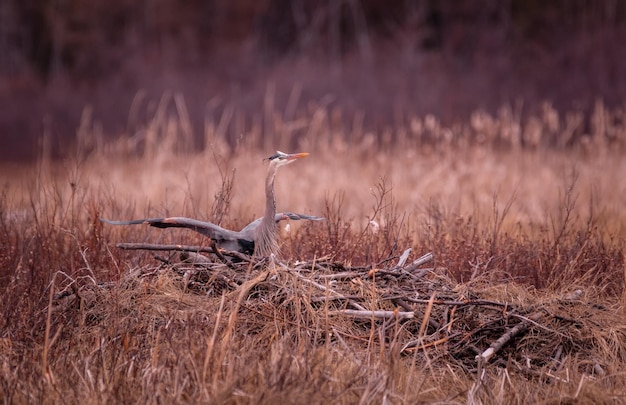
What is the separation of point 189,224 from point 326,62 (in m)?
13.9

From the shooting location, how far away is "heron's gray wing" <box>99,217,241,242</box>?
433 centimetres

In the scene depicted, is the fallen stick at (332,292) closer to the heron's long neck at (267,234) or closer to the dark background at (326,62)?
the heron's long neck at (267,234)

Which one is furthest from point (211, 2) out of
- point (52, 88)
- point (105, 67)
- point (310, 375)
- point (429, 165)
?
point (310, 375)

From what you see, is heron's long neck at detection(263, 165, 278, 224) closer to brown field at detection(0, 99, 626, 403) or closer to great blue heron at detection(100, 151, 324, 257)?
great blue heron at detection(100, 151, 324, 257)

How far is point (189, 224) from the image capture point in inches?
173

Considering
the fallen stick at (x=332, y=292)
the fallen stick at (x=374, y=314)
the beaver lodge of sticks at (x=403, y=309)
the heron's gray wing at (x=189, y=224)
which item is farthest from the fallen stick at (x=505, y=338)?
the heron's gray wing at (x=189, y=224)

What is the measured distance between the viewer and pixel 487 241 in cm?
548

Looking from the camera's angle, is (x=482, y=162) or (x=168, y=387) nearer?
(x=168, y=387)

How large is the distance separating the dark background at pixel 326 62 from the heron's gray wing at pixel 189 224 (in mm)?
8509

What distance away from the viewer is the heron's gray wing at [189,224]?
4332mm

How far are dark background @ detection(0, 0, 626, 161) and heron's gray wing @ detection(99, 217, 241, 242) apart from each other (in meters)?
8.51

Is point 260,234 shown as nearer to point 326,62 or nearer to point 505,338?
point 505,338

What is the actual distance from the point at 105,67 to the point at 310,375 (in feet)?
59.3

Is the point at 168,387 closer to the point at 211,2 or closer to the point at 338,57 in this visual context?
the point at 338,57
